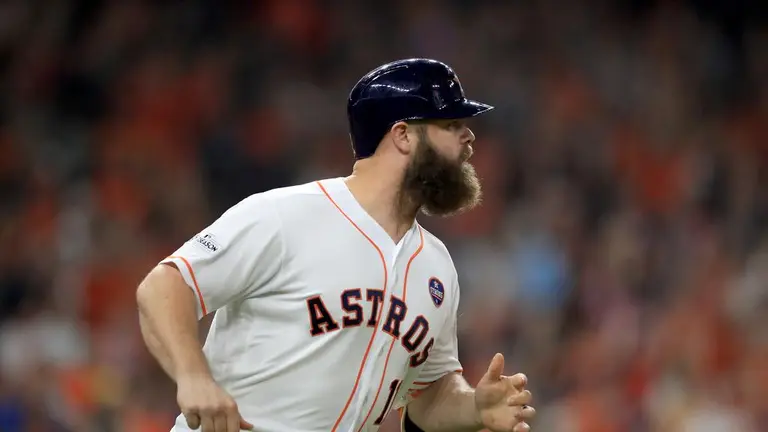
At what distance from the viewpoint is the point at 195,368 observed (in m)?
2.63

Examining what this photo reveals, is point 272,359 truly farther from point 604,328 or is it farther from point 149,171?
point 149,171

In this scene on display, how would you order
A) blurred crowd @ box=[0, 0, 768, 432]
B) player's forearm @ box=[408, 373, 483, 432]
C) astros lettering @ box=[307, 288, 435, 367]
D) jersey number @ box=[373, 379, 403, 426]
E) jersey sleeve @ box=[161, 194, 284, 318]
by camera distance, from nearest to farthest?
jersey sleeve @ box=[161, 194, 284, 318]
astros lettering @ box=[307, 288, 435, 367]
jersey number @ box=[373, 379, 403, 426]
player's forearm @ box=[408, 373, 483, 432]
blurred crowd @ box=[0, 0, 768, 432]

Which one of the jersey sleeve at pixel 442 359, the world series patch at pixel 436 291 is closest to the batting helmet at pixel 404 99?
the world series patch at pixel 436 291

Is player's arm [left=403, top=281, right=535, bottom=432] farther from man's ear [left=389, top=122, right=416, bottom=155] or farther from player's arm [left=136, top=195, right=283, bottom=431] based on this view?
player's arm [left=136, top=195, right=283, bottom=431]

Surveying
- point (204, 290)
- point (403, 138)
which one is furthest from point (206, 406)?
point (403, 138)

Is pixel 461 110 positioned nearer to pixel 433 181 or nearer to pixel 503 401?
pixel 433 181

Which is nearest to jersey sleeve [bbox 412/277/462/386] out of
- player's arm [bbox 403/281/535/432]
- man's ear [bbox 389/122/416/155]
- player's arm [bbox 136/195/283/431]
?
player's arm [bbox 403/281/535/432]

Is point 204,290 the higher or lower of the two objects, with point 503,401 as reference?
higher

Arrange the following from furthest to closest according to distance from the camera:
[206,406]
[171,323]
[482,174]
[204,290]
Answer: [482,174] → [204,290] → [171,323] → [206,406]

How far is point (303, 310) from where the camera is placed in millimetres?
2955

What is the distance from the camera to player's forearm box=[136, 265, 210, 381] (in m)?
2.65

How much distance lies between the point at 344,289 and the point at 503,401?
59 centimetres

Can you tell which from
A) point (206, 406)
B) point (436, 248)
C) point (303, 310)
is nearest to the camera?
point (206, 406)

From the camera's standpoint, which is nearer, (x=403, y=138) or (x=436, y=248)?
(x=403, y=138)
